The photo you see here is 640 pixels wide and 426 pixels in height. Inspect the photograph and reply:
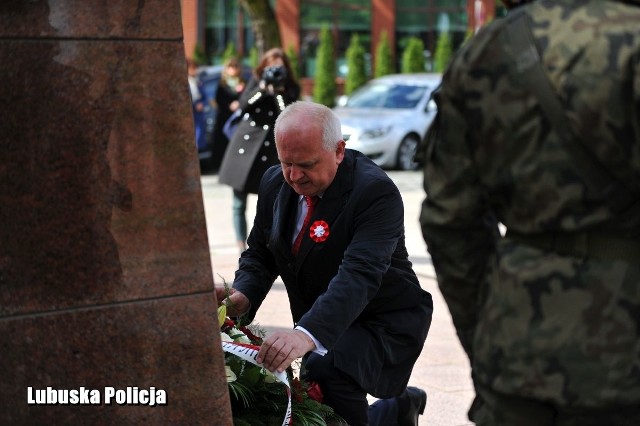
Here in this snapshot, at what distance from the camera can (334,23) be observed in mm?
42875

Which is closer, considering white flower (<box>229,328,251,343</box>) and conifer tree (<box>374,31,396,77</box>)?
white flower (<box>229,328,251,343</box>)

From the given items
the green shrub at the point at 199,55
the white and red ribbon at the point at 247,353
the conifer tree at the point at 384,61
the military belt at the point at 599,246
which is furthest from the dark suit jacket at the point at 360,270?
the green shrub at the point at 199,55

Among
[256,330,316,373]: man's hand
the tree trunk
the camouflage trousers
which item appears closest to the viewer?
the camouflage trousers

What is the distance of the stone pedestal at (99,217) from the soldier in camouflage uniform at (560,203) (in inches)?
41.1

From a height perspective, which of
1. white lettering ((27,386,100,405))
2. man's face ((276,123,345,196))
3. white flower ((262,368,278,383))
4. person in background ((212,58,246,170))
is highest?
man's face ((276,123,345,196))

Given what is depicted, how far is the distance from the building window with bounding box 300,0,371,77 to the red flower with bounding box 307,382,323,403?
38375 millimetres

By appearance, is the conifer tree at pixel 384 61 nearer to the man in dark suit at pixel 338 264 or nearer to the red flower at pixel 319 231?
the man in dark suit at pixel 338 264

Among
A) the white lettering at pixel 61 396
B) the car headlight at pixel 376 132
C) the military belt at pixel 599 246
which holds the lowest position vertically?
the car headlight at pixel 376 132

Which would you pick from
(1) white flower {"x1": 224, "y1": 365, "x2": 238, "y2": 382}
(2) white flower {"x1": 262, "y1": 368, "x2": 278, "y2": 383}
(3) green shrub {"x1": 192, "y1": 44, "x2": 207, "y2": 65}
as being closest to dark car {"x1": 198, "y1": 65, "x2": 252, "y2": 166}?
(2) white flower {"x1": 262, "y1": 368, "x2": 278, "y2": 383}

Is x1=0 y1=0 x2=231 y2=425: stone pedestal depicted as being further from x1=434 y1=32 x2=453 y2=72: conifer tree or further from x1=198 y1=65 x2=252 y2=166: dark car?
x1=434 y1=32 x2=453 y2=72: conifer tree

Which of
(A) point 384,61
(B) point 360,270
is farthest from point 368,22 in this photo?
(B) point 360,270

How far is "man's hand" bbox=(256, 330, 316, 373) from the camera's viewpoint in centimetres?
405

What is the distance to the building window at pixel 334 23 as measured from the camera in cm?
4253

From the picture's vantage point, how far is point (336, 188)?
14.7 ft
